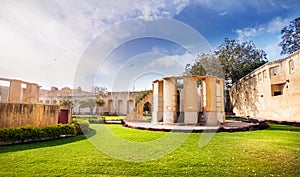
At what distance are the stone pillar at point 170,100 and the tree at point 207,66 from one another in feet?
54.5

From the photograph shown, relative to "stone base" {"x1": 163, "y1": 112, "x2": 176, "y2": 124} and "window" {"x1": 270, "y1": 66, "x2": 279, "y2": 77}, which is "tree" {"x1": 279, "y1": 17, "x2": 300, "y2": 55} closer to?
"window" {"x1": 270, "y1": 66, "x2": 279, "y2": 77}

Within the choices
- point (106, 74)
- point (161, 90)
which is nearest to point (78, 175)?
point (106, 74)

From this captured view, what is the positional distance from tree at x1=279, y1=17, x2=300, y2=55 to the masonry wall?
32.8m

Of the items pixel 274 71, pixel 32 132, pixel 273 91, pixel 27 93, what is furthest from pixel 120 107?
pixel 32 132

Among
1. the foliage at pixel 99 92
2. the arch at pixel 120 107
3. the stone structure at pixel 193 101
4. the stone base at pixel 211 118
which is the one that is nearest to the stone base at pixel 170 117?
the stone structure at pixel 193 101

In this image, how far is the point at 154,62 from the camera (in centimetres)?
1819

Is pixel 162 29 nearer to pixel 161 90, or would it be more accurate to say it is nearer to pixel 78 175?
pixel 161 90

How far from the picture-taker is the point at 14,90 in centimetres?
1548

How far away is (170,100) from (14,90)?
1293cm

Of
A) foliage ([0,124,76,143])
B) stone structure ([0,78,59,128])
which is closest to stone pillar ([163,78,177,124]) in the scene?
foliage ([0,124,76,143])

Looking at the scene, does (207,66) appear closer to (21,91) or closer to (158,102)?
(158,102)

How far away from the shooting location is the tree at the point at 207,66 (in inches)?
1226

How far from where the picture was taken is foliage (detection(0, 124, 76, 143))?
805 cm

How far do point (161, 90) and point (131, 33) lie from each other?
6.69 meters
